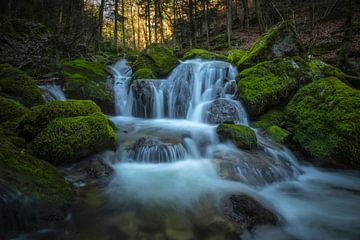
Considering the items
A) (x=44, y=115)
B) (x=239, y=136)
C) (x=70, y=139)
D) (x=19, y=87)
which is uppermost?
(x=19, y=87)

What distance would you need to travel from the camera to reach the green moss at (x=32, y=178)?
142 inches

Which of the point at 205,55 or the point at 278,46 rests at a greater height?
the point at 205,55

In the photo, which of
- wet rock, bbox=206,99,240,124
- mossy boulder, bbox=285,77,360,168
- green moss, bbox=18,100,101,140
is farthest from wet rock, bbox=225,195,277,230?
wet rock, bbox=206,99,240,124

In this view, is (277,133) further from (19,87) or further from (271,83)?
(19,87)

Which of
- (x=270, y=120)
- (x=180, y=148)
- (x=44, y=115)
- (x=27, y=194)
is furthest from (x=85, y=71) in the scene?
(x=27, y=194)

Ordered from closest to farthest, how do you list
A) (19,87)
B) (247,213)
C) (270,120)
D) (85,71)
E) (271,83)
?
(247,213) < (19,87) < (270,120) < (271,83) < (85,71)

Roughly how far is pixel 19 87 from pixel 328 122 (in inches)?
368

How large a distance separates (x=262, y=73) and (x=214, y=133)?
11.7 feet

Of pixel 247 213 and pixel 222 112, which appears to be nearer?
pixel 247 213

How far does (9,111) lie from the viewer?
665 centimetres

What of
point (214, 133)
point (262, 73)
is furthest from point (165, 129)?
point (262, 73)

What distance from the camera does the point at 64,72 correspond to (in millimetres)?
10438

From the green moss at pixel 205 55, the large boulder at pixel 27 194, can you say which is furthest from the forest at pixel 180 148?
the green moss at pixel 205 55

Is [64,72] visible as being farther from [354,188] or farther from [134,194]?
[354,188]
